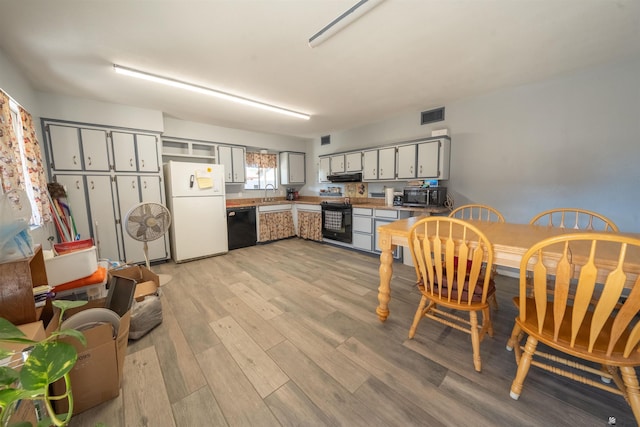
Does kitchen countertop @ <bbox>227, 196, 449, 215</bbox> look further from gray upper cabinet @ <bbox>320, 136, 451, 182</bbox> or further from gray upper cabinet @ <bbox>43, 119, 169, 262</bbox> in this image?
gray upper cabinet @ <bbox>43, 119, 169, 262</bbox>

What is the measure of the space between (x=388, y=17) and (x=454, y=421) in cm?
252

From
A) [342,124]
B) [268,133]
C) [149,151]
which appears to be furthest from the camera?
[268,133]

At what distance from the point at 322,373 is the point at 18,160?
3039 mm

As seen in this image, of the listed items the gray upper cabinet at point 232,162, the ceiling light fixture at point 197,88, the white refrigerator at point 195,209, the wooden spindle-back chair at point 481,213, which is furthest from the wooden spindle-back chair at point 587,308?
the gray upper cabinet at point 232,162

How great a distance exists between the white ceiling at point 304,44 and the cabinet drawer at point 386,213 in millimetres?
1675

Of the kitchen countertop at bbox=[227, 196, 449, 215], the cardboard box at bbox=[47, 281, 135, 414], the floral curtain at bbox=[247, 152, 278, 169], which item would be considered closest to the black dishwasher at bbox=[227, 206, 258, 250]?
the kitchen countertop at bbox=[227, 196, 449, 215]

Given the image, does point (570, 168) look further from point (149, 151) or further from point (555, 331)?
point (149, 151)

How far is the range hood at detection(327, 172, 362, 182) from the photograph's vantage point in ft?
14.7

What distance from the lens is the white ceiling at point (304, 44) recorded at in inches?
62.5

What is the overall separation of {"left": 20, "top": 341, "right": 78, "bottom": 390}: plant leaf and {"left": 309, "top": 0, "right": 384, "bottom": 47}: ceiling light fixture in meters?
2.09

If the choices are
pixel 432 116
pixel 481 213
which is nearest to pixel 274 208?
pixel 432 116

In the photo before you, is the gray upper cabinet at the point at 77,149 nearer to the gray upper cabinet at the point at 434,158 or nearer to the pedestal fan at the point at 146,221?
the pedestal fan at the point at 146,221

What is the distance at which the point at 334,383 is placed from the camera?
4.64 ft

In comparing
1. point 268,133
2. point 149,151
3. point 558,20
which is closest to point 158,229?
point 149,151
